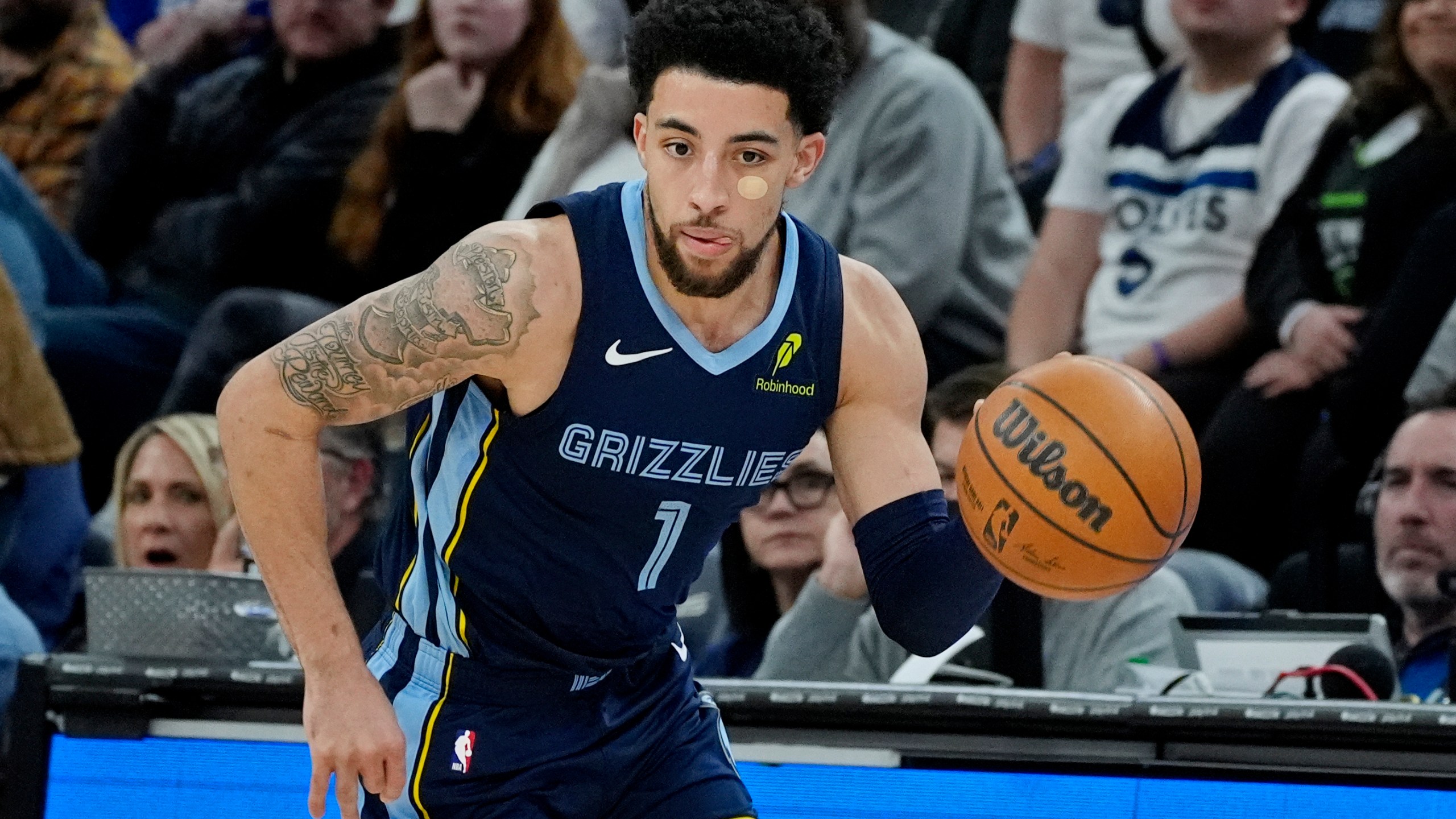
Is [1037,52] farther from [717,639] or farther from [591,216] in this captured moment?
[591,216]

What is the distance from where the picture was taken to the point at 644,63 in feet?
9.95

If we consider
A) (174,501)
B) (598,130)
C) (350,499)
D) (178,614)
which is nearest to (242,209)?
(598,130)

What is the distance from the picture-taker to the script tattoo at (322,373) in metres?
2.84

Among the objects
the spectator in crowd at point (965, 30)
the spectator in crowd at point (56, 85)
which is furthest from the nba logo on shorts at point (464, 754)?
the spectator in crowd at point (56, 85)

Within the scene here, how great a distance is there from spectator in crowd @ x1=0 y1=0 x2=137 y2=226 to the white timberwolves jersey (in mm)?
3966

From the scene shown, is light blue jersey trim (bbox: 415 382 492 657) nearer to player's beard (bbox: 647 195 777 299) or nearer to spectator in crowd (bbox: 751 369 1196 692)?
player's beard (bbox: 647 195 777 299)

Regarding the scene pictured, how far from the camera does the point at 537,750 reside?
3.01 metres

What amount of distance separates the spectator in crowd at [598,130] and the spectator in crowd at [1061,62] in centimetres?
129

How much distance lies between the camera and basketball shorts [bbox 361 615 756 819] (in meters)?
3.00

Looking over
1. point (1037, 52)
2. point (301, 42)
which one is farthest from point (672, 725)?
point (301, 42)

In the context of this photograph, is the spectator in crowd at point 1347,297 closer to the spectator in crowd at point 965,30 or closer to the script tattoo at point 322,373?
the spectator in crowd at point 965,30

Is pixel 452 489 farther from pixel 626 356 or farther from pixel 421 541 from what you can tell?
pixel 626 356

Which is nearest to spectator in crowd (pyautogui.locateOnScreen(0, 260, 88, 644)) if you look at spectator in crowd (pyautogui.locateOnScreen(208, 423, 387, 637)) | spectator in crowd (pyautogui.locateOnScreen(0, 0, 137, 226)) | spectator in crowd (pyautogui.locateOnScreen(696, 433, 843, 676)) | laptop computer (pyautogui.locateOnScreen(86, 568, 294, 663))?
spectator in crowd (pyautogui.locateOnScreen(208, 423, 387, 637))

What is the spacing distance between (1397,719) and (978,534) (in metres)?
1.01
